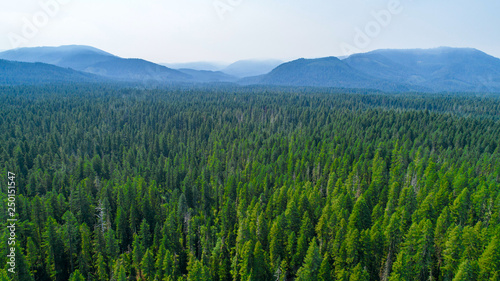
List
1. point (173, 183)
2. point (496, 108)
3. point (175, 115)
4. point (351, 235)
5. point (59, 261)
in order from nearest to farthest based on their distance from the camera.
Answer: point (351, 235), point (59, 261), point (173, 183), point (175, 115), point (496, 108)

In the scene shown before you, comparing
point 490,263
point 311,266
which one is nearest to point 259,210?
point 311,266

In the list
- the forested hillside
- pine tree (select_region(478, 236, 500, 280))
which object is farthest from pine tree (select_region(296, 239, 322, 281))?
pine tree (select_region(478, 236, 500, 280))

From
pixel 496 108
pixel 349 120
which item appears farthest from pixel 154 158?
pixel 496 108

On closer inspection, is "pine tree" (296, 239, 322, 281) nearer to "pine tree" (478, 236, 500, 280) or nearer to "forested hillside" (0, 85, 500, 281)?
"forested hillside" (0, 85, 500, 281)

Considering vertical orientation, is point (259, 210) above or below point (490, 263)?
below

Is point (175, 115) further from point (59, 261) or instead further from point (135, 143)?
point (59, 261)

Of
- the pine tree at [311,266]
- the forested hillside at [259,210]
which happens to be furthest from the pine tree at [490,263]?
the pine tree at [311,266]

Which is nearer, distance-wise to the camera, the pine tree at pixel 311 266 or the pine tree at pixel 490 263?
the pine tree at pixel 490 263

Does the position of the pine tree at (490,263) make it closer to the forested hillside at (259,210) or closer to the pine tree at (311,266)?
the forested hillside at (259,210)

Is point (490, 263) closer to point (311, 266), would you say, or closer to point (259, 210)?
point (311, 266)
